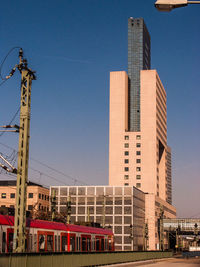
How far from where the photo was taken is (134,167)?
144m

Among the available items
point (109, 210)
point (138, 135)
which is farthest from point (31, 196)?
point (138, 135)

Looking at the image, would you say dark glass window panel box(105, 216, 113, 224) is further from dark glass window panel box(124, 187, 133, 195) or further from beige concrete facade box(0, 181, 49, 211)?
beige concrete facade box(0, 181, 49, 211)

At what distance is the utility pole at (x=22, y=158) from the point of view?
81.7 feet

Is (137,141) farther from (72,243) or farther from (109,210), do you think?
Result: (72,243)

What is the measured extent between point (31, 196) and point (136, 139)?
41.0 m

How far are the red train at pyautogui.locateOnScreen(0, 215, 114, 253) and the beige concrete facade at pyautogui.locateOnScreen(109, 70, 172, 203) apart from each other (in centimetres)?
10048

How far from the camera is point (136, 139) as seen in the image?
14612 centimetres

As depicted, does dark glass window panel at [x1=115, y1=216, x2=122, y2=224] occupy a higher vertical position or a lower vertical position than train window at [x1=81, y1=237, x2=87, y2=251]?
higher

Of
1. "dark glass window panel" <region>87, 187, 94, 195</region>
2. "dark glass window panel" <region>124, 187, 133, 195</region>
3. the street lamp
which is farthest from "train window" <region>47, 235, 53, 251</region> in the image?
"dark glass window panel" <region>87, 187, 94, 195</region>

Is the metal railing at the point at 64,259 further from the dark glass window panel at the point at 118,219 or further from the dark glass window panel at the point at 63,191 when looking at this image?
the dark glass window panel at the point at 63,191

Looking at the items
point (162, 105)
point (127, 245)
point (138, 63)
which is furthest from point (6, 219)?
point (138, 63)

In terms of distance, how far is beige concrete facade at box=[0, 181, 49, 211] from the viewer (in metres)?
125

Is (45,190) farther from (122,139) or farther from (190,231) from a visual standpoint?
(190,231)

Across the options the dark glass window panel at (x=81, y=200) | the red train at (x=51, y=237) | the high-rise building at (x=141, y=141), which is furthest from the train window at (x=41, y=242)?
the high-rise building at (x=141, y=141)
